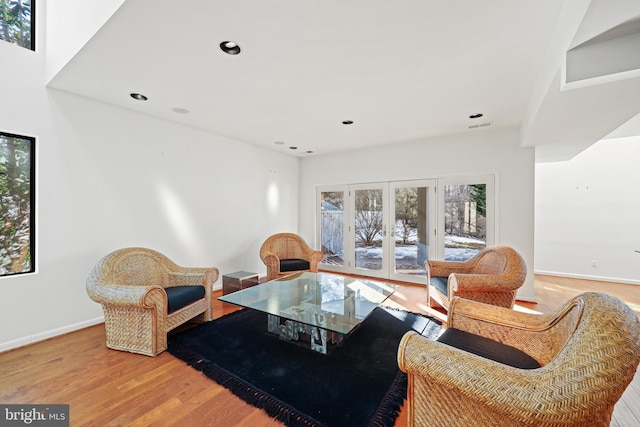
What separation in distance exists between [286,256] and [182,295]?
7.61 ft

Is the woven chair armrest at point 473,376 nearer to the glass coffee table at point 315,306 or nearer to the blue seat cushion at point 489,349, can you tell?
the blue seat cushion at point 489,349

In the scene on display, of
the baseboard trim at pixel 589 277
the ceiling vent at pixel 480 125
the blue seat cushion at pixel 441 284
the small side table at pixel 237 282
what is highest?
the ceiling vent at pixel 480 125

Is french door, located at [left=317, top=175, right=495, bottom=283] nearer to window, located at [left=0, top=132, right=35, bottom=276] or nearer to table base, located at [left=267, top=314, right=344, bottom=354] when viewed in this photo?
table base, located at [left=267, top=314, right=344, bottom=354]

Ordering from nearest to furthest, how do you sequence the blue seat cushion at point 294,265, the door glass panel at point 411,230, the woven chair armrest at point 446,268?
the woven chair armrest at point 446,268 < the blue seat cushion at point 294,265 < the door glass panel at point 411,230

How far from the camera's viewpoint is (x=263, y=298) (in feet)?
8.88

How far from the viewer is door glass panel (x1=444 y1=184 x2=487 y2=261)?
409 centimetres

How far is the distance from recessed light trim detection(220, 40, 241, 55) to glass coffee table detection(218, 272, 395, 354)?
223 centimetres

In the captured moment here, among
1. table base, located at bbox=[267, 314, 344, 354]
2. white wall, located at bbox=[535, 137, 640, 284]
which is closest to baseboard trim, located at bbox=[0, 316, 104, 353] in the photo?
table base, located at bbox=[267, 314, 344, 354]

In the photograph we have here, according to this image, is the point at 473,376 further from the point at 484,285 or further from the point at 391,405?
the point at 484,285

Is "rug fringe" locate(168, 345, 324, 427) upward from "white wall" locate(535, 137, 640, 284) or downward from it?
downward

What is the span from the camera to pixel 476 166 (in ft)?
13.3

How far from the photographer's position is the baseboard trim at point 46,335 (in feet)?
7.80

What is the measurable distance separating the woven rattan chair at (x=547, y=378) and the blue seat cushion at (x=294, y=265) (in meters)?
3.06

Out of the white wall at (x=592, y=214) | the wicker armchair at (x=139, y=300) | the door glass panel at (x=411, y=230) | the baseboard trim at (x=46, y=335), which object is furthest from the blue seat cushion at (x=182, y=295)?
the white wall at (x=592, y=214)
